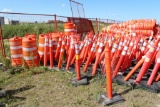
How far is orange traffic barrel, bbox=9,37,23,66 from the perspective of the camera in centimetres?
956

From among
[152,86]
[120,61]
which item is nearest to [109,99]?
[152,86]

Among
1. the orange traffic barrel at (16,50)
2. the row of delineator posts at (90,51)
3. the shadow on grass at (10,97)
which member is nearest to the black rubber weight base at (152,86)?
the row of delineator posts at (90,51)

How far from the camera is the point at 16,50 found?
959 cm

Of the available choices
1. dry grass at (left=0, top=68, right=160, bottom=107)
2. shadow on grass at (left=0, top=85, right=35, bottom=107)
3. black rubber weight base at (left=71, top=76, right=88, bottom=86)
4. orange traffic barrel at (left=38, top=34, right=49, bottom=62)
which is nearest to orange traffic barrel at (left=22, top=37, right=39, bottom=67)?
orange traffic barrel at (left=38, top=34, right=49, bottom=62)

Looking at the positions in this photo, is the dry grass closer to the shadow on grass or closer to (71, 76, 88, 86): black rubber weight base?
the shadow on grass

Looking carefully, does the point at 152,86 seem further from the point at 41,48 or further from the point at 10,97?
the point at 41,48

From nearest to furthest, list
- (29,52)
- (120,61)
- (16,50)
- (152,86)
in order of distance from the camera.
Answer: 1. (152,86)
2. (120,61)
3. (29,52)
4. (16,50)

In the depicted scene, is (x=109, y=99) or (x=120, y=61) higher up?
(x=120, y=61)

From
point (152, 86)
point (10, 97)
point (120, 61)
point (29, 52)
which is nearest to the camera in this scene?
point (152, 86)

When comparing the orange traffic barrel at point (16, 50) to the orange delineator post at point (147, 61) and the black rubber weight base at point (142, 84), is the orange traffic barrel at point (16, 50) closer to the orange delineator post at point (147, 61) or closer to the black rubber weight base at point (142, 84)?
the black rubber weight base at point (142, 84)

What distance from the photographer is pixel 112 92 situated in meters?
6.13

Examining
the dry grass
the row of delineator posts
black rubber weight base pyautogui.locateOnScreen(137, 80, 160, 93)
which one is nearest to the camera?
the dry grass

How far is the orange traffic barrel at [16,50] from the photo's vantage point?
9562mm

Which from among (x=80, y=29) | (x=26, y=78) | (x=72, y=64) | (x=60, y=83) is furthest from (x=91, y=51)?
(x=80, y=29)
